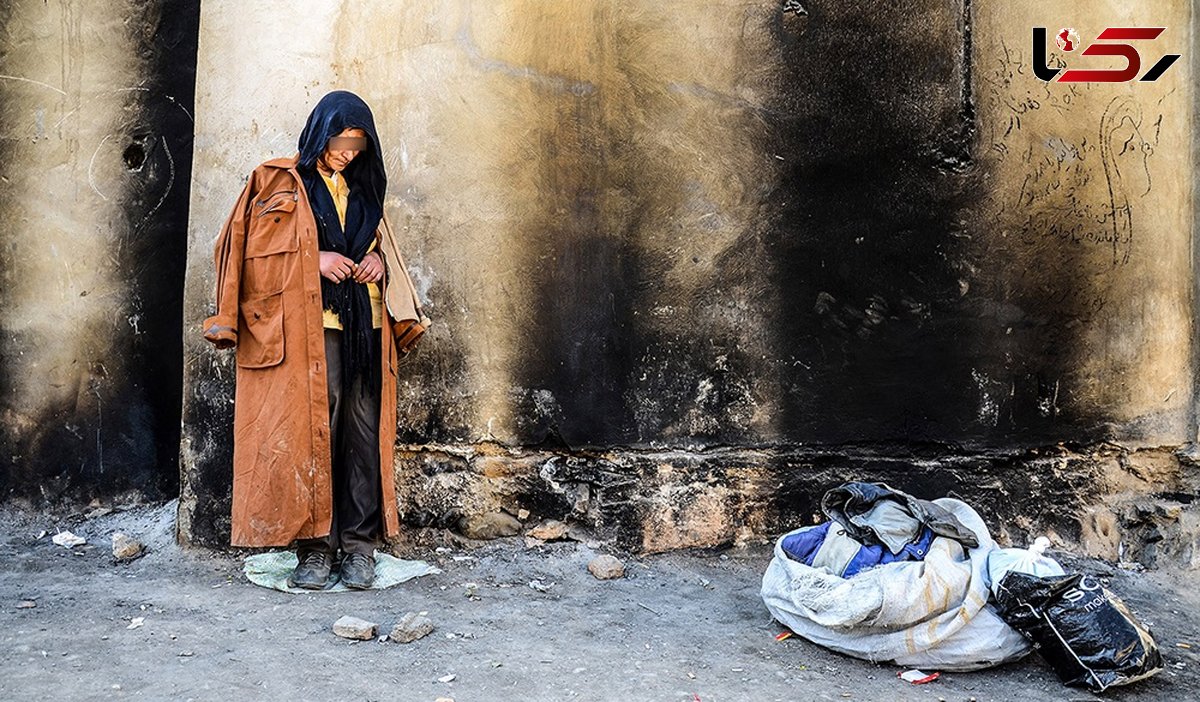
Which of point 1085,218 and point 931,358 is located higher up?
point 1085,218

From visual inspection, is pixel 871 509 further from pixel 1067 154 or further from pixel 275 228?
pixel 275 228

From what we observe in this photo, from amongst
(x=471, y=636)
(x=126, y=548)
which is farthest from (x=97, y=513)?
(x=471, y=636)

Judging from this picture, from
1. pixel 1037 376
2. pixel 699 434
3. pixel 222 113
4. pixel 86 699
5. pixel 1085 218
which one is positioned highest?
pixel 222 113

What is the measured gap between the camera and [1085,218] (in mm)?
4184

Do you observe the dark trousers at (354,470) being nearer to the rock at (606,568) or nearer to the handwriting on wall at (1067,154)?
the rock at (606,568)

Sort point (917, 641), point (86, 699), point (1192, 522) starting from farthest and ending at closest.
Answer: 1. point (1192, 522)
2. point (917, 641)
3. point (86, 699)

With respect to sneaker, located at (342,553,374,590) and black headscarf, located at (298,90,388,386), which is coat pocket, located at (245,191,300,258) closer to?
black headscarf, located at (298,90,388,386)

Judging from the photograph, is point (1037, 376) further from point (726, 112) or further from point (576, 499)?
point (576, 499)

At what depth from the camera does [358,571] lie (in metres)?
3.85

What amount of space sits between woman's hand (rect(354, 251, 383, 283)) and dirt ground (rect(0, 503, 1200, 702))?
42.8 inches

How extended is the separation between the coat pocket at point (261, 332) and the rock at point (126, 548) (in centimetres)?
99

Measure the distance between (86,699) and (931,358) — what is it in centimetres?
307

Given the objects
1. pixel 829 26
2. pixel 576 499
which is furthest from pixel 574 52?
pixel 576 499

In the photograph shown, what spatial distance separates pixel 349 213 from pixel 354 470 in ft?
2.98
